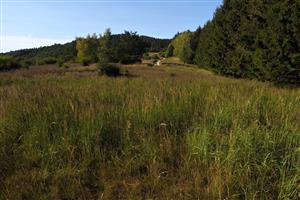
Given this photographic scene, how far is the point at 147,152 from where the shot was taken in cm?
376

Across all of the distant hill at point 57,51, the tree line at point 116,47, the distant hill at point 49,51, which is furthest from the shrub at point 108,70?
the distant hill at point 49,51

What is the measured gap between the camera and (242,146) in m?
3.52

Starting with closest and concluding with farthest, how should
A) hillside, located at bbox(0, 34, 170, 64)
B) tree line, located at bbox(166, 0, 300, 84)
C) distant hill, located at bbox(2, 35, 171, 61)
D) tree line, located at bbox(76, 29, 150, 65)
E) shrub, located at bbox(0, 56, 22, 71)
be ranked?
tree line, located at bbox(166, 0, 300, 84)
shrub, located at bbox(0, 56, 22, 71)
tree line, located at bbox(76, 29, 150, 65)
hillside, located at bbox(0, 34, 170, 64)
distant hill, located at bbox(2, 35, 171, 61)

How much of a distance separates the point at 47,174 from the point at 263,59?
670 inches

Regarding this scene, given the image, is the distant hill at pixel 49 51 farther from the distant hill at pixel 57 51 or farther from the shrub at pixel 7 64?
the shrub at pixel 7 64

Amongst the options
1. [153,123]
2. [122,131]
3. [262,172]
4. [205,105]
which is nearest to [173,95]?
[205,105]

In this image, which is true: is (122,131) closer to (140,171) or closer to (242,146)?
(140,171)

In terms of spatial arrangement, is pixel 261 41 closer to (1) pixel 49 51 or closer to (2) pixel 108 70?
(2) pixel 108 70

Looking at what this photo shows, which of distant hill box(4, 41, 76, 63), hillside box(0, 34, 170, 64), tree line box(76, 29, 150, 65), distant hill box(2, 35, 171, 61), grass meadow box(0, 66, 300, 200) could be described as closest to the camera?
grass meadow box(0, 66, 300, 200)

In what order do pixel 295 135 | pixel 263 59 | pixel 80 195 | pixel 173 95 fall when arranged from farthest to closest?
pixel 263 59, pixel 173 95, pixel 295 135, pixel 80 195

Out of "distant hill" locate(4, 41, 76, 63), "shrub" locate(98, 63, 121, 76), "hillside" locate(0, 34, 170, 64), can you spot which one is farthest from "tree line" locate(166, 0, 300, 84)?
"distant hill" locate(4, 41, 76, 63)

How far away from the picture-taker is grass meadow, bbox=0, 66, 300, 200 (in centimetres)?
318

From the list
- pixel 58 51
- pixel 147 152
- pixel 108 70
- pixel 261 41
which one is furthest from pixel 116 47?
pixel 147 152

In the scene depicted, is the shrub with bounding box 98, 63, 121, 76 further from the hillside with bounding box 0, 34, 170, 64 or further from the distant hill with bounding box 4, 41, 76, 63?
the distant hill with bounding box 4, 41, 76, 63
